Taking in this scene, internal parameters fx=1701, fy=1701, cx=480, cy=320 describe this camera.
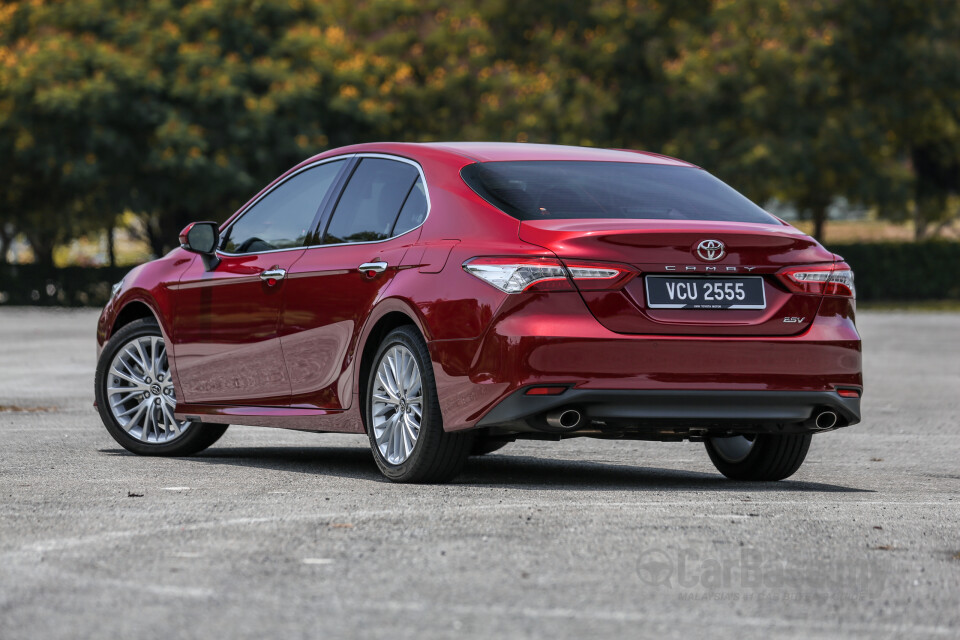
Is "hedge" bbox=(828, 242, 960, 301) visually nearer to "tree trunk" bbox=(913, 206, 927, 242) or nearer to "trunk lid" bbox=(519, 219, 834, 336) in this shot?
"tree trunk" bbox=(913, 206, 927, 242)

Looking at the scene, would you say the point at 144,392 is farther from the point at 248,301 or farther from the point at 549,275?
the point at 549,275

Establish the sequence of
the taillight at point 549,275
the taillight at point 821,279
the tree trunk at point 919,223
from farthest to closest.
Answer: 1. the tree trunk at point 919,223
2. the taillight at point 821,279
3. the taillight at point 549,275

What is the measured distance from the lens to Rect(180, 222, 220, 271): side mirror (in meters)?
9.22

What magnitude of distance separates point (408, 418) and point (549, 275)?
41.6 inches

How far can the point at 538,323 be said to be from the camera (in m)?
7.18

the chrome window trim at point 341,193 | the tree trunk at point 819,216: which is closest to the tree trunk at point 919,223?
the tree trunk at point 819,216

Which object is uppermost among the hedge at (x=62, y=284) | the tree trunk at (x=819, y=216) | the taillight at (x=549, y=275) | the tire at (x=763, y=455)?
the taillight at (x=549, y=275)

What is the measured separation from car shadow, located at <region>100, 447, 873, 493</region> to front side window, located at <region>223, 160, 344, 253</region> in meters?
1.18

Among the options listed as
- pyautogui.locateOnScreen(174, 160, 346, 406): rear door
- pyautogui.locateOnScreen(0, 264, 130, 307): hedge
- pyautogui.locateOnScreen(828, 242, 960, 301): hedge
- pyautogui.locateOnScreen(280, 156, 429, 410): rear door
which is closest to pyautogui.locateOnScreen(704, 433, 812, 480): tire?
pyautogui.locateOnScreen(280, 156, 429, 410): rear door

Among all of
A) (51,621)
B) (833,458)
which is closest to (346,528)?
(51,621)

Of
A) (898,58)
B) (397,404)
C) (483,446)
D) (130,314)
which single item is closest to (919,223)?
(898,58)

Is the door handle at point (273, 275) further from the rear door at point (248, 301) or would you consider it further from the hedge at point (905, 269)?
the hedge at point (905, 269)

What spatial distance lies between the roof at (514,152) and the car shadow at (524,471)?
1.56m

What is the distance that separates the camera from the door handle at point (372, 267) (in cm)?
788
